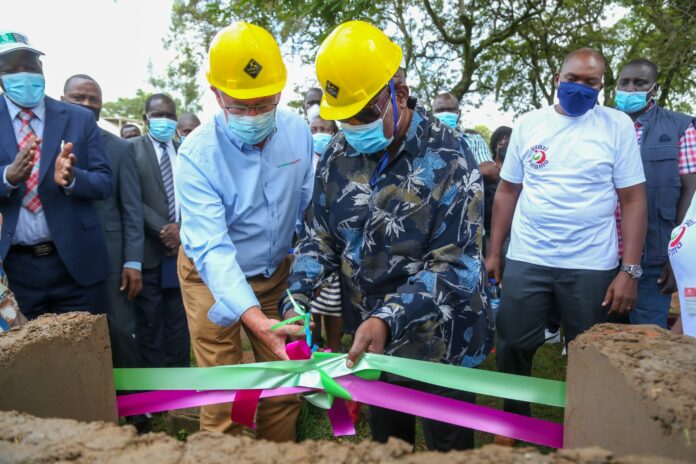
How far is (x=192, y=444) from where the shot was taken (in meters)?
1.22

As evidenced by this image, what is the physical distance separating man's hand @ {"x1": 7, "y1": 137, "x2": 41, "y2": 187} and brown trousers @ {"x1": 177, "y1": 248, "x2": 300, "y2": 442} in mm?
933

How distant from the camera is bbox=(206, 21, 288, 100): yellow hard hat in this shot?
2.51m

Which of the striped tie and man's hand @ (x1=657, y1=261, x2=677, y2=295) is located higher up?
the striped tie

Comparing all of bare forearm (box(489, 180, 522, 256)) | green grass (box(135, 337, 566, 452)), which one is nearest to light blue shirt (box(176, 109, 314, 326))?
green grass (box(135, 337, 566, 452))

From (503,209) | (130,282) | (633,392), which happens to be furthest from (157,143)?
(633,392)

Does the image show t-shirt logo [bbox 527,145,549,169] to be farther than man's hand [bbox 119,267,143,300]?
No

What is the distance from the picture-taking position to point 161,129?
4.89 m

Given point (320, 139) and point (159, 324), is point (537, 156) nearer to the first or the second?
point (320, 139)

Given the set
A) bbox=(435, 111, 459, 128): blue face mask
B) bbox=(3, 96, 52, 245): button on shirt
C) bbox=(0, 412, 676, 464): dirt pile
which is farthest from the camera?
bbox=(435, 111, 459, 128): blue face mask

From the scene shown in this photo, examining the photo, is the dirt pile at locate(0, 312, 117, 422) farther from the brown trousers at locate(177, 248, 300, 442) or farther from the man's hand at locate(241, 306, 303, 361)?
the brown trousers at locate(177, 248, 300, 442)

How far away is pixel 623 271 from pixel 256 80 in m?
2.11

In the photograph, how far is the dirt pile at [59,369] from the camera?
1585 mm

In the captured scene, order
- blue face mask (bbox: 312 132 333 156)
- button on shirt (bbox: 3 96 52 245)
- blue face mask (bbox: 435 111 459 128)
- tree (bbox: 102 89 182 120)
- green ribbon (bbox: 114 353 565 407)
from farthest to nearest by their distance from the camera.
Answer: tree (bbox: 102 89 182 120) < blue face mask (bbox: 435 111 459 128) < blue face mask (bbox: 312 132 333 156) < button on shirt (bbox: 3 96 52 245) < green ribbon (bbox: 114 353 565 407)

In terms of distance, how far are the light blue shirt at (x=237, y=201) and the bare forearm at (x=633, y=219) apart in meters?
1.69
